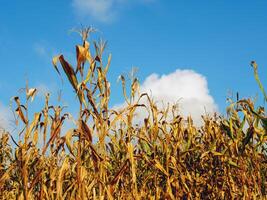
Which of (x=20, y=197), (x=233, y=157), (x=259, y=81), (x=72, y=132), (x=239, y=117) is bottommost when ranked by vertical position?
(x=20, y=197)

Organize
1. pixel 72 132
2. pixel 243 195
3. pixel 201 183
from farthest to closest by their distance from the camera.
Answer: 1. pixel 201 183
2. pixel 243 195
3. pixel 72 132

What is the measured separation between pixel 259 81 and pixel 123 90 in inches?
47.3

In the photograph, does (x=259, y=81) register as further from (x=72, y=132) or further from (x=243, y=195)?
(x=243, y=195)

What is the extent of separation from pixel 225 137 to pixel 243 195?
1.23 meters

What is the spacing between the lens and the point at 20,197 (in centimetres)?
276

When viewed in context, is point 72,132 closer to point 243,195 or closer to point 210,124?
point 243,195

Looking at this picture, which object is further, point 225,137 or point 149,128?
point 225,137

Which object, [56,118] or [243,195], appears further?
[243,195]

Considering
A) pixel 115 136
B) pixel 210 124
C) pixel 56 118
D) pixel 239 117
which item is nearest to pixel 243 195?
pixel 239 117

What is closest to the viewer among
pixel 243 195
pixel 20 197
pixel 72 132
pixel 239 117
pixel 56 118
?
pixel 72 132

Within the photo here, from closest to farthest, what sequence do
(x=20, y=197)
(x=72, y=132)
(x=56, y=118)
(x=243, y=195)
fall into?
(x=72, y=132) < (x=20, y=197) < (x=56, y=118) < (x=243, y=195)

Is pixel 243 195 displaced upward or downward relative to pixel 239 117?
downward

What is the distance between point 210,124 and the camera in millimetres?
A: 5375

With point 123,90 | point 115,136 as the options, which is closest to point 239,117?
point 115,136
